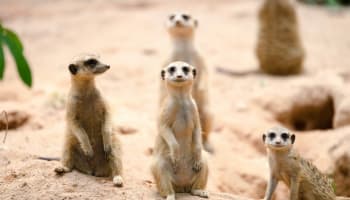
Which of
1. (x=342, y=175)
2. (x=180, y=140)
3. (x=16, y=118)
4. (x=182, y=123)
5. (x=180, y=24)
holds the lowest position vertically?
(x=342, y=175)

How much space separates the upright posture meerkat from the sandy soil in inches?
9.3

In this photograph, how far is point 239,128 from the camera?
6.90 metres

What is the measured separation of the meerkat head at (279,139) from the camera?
4359mm

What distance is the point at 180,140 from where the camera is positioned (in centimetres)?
425

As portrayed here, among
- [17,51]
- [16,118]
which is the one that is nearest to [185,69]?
[17,51]

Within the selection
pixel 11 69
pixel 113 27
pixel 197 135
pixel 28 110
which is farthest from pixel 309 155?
pixel 113 27

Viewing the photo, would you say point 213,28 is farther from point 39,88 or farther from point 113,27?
point 39,88

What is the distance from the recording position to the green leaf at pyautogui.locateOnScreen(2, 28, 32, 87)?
9.03 feet

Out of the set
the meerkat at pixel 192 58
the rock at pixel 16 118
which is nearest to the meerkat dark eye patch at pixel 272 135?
the meerkat at pixel 192 58

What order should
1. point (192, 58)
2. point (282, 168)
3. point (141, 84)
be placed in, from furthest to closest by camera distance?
point (141, 84) < point (192, 58) < point (282, 168)

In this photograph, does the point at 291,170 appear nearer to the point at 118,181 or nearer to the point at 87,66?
the point at 118,181

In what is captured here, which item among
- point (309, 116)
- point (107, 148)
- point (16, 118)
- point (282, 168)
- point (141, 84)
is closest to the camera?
point (107, 148)

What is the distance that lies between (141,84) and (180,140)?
421 cm

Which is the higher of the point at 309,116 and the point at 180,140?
the point at 180,140
